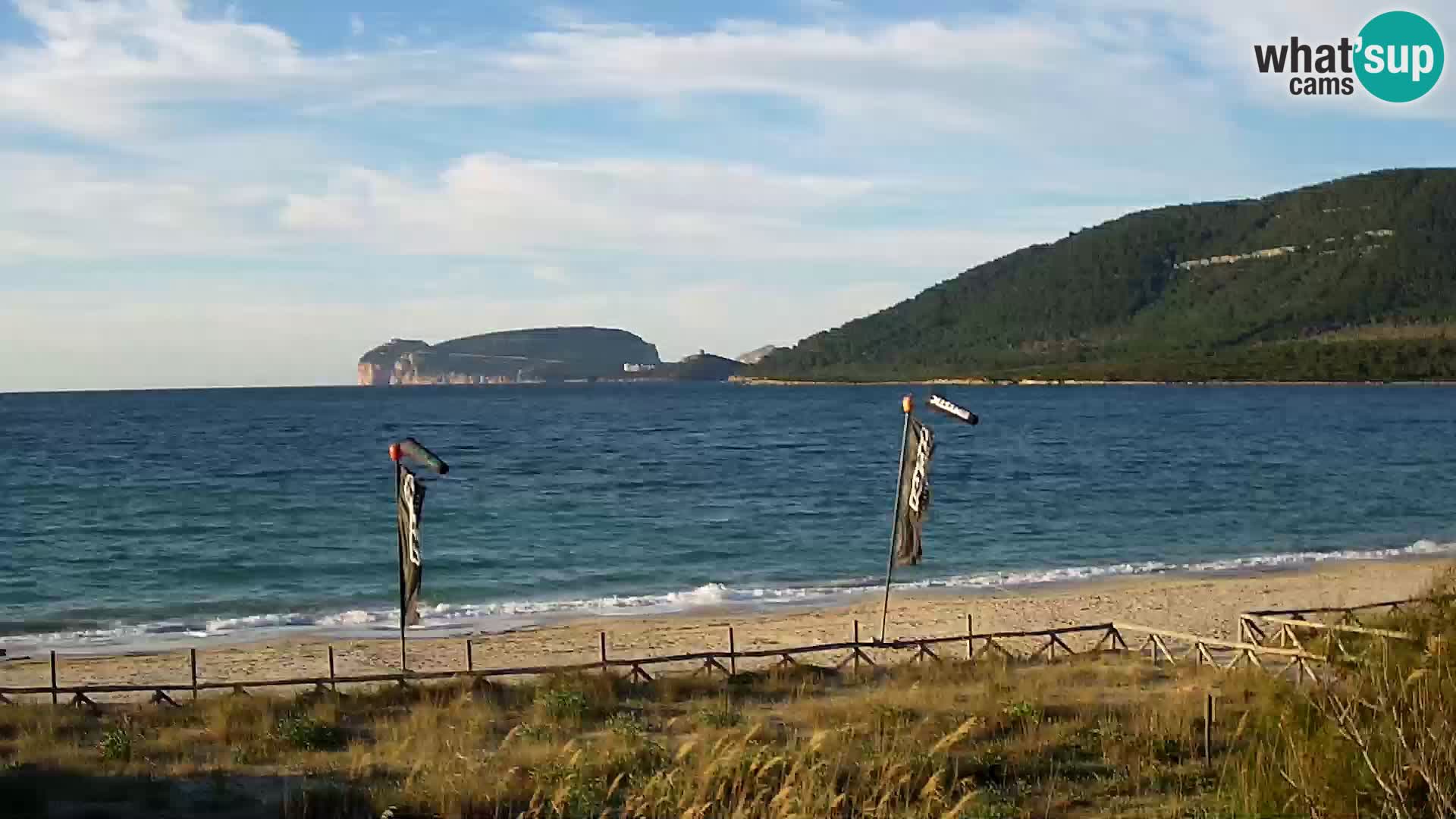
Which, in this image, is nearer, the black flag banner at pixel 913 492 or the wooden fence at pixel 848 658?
the wooden fence at pixel 848 658

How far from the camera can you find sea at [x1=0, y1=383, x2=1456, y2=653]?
31.3 m

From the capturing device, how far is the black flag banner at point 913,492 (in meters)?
18.7

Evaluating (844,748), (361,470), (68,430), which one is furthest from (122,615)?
(68,430)

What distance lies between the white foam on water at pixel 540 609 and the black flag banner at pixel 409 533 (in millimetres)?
9109

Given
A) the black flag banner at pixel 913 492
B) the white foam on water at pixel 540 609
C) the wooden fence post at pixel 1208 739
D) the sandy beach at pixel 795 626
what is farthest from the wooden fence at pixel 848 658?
the white foam on water at pixel 540 609

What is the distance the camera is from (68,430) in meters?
113

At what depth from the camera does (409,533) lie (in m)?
17.1

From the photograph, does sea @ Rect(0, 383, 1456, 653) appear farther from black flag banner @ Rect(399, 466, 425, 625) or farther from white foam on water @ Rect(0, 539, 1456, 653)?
black flag banner @ Rect(399, 466, 425, 625)

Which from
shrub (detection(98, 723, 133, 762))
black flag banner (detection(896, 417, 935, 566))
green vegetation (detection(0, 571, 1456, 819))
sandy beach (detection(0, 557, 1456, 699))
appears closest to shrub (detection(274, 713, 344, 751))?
green vegetation (detection(0, 571, 1456, 819))

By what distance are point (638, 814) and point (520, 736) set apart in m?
4.59

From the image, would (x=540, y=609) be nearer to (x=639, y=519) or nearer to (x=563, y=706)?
(x=563, y=706)

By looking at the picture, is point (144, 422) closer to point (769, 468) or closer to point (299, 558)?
point (769, 468)

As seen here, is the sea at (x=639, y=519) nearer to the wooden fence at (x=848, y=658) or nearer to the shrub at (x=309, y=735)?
the wooden fence at (x=848, y=658)

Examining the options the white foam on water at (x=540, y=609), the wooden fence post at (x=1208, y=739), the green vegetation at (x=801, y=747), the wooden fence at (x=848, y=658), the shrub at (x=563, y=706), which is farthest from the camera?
the white foam on water at (x=540, y=609)
